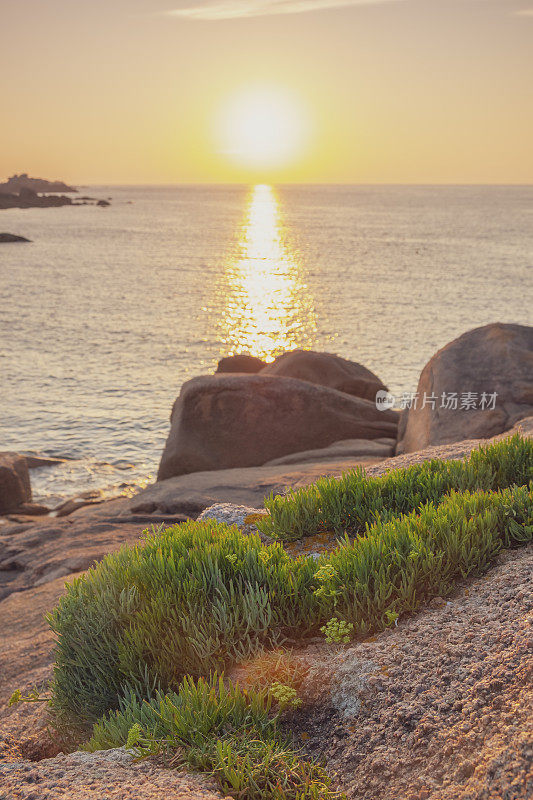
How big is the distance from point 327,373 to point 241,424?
4365 mm

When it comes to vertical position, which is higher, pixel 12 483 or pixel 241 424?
pixel 241 424

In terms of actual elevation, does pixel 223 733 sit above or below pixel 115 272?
below

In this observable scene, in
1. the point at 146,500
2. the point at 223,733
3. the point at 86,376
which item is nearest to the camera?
the point at 223,733

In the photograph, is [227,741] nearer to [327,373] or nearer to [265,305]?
[327,373]

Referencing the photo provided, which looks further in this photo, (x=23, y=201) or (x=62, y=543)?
(x=23, y=201)

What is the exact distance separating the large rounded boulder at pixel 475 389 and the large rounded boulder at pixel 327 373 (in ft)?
15.9

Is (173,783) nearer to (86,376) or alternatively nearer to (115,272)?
(86,376)

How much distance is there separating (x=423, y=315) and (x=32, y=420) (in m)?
25.9

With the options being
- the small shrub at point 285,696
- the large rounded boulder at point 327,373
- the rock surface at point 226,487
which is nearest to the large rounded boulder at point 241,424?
the rock surface at point 226,487

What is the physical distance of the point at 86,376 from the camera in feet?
88.5

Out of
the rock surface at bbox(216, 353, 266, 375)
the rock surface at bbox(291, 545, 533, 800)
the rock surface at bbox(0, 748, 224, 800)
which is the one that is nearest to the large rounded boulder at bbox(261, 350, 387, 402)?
the rock surface at bbox(216, 353, 266, 375)

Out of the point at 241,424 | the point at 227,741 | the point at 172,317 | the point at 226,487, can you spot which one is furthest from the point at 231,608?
the point at 172,317

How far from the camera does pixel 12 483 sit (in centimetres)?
1570

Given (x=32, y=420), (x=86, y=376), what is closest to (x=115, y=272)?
(x=86, y=376)
